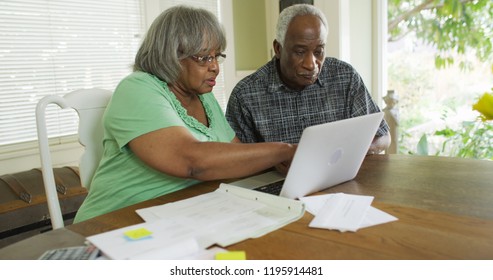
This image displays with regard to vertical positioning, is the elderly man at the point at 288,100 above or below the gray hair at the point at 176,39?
below

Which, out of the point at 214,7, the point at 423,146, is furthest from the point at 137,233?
the point at 214,7

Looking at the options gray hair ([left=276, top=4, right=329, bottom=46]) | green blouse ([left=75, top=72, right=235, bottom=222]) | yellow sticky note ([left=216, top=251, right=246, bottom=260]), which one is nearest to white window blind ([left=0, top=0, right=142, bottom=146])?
gray hair ([left=276, top=4, right=329, bottom=46])

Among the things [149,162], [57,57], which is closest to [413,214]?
[149,162]

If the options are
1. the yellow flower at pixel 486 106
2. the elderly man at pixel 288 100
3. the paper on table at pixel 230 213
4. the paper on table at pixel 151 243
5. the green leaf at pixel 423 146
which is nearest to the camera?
the paper on table at pixel 151 243

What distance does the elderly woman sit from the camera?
112cm

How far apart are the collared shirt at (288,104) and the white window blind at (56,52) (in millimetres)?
894

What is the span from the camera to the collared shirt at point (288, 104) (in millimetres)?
1838

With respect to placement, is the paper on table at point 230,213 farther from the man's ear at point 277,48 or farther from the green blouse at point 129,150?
the man's ear at point 277,48

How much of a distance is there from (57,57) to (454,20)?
7.74 ft

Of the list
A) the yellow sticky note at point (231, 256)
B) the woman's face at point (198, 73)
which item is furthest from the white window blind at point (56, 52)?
the yellow sticky note at point (231, 256)

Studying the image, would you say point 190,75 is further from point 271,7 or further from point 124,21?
point 271,7

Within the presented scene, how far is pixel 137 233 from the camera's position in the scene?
0.80m

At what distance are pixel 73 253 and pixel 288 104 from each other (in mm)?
1247

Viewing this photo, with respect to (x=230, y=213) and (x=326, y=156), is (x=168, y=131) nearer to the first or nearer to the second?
(x=230, y=213)
